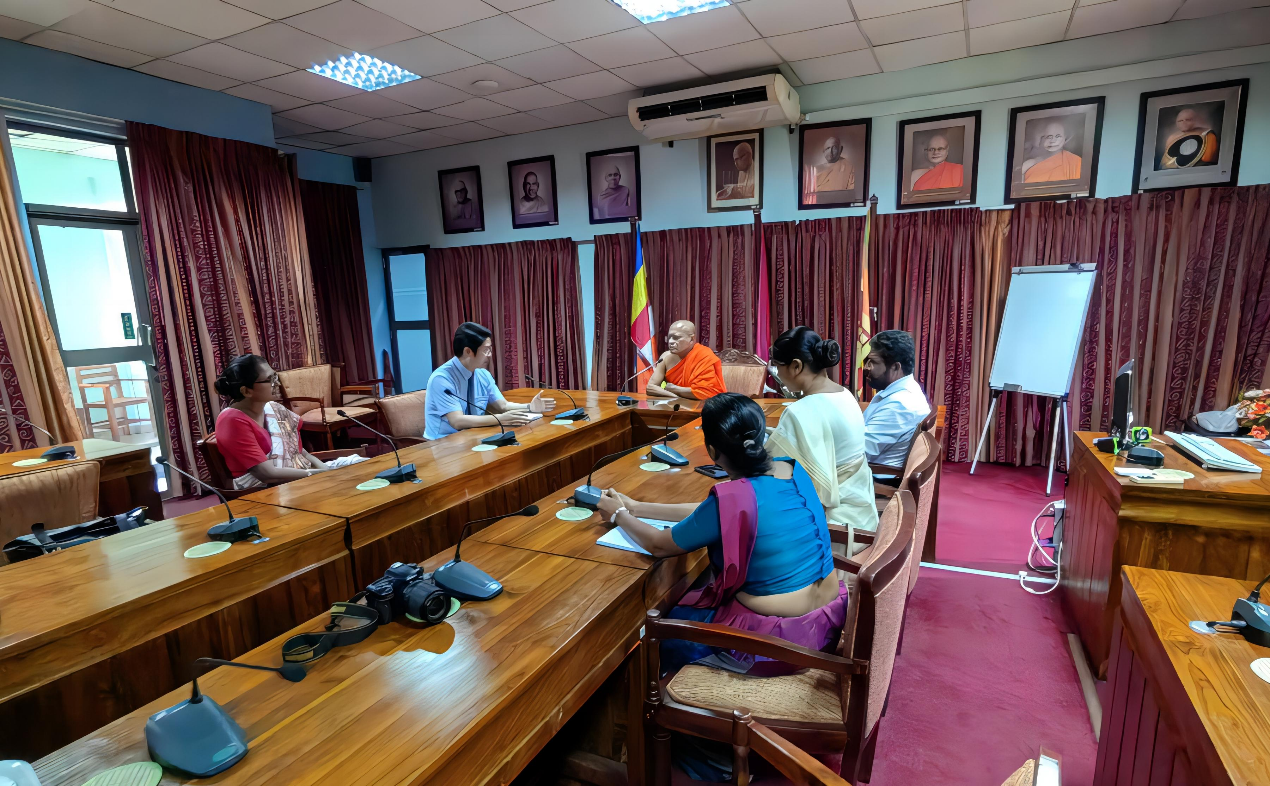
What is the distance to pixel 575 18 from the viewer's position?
132 inches

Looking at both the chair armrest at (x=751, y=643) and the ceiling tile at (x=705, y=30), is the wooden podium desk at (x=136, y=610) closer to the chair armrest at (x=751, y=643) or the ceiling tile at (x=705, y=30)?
the chair armrest at (x=751, y=643)

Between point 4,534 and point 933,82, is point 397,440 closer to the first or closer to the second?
point 4,534

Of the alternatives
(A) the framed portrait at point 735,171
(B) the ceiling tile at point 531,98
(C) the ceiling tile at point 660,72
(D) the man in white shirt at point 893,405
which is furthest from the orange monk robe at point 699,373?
(B) the ceiling tile at point 531,98

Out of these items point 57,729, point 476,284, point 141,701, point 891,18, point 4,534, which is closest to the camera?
point 57,729

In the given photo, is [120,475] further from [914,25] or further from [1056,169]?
[1056,169]

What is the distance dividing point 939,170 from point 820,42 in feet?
4.37

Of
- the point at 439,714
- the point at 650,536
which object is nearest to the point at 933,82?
the point at 650,536

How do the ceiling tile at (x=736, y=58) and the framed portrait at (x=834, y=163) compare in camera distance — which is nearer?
the ceiling tile at (x=736, y=58)

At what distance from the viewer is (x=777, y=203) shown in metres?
4.83

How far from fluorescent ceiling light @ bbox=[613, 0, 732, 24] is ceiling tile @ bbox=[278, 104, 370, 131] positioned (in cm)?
280

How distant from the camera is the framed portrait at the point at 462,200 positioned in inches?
241

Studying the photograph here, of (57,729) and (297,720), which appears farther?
(57,729)

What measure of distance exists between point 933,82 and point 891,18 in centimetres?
105

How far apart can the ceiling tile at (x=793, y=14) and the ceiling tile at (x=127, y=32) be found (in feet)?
10.7
